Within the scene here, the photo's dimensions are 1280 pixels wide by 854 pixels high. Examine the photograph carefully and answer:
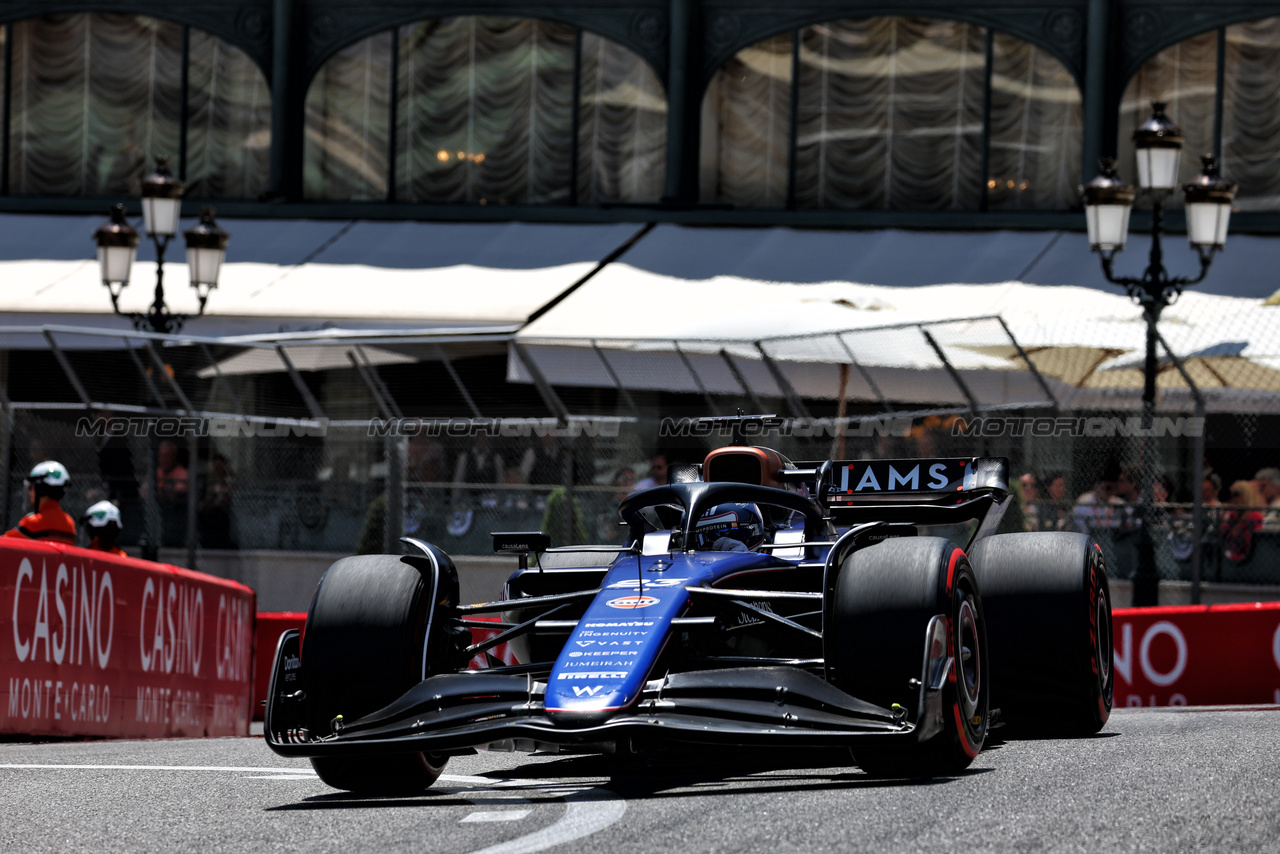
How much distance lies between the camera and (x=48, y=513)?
12242 millimetres

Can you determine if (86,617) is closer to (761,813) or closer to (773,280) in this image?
(761,813)

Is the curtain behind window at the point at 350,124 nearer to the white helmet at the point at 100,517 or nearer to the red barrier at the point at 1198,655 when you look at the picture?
the white helmet at the point at 100,517

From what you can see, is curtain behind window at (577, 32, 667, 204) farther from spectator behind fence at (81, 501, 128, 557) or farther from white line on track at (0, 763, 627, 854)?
white line on track at (0, 763, 627, 854)

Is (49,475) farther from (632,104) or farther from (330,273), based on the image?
(632,104)

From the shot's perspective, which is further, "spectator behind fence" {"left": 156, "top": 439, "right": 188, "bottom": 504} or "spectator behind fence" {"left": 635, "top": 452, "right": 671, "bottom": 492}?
"spectator behind fence" {"left": 156, "top": 439, "right": 188, "bottom": 504}

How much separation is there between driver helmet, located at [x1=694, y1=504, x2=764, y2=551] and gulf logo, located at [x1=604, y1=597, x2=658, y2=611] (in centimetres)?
126

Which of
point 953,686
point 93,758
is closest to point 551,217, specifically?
point 93,758

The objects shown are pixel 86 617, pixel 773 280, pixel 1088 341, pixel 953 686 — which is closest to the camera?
pixel 953 686

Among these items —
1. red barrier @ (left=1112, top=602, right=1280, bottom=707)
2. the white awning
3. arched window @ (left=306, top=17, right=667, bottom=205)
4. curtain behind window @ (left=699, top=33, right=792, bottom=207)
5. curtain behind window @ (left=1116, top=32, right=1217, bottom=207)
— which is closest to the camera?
red barrier @ (left=1112, top=602, right=1280, bottom=707)

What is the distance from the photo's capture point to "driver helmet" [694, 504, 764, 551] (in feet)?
26.7

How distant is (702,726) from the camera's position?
19.8ft

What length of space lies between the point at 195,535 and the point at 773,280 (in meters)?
10.2

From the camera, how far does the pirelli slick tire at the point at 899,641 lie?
20.7 feet

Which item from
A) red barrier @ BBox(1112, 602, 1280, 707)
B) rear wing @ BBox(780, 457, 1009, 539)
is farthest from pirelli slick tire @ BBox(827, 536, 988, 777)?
red barrier @ BBox(1112, 602, 1280, 707)
